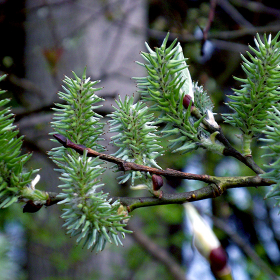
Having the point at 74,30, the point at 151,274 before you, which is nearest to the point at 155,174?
the point at 74,30

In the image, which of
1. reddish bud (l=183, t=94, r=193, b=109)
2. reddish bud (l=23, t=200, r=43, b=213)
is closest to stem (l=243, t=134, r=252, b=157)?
reddish bud (l=183, t=94, r=193, b=109)

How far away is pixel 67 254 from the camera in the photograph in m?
2.55

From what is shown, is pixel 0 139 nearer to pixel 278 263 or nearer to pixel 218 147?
pixel 218 147

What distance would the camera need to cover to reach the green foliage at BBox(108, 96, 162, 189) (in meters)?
0.61

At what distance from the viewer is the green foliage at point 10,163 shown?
0.54m

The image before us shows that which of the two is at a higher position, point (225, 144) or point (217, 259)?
point (225, 144)

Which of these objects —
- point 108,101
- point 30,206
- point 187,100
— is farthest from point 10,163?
point 108,101

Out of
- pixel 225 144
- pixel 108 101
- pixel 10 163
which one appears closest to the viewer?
pixel 10 163

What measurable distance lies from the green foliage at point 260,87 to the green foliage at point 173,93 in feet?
0.24

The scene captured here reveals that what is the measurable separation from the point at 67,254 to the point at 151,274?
757 millimetres

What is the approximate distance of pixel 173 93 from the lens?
0.61 metres

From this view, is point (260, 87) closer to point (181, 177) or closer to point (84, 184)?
point (181, 177)

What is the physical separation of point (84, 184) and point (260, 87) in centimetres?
35

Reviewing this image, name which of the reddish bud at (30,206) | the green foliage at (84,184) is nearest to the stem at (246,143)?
the green foliage at (84,184)
